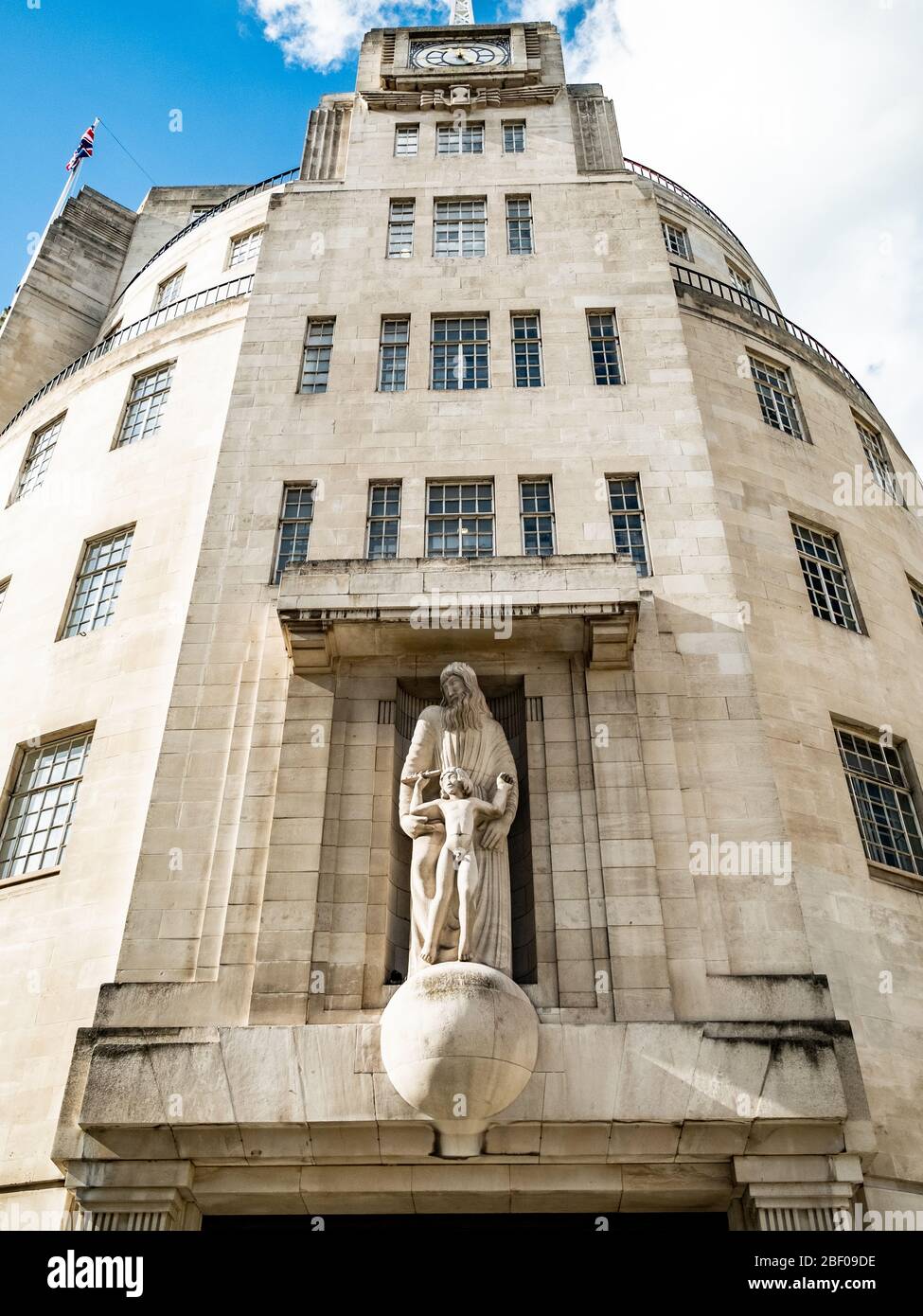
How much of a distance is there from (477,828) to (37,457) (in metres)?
19.4

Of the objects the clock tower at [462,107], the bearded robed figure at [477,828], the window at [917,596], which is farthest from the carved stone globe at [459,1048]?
the clock tower at [462,107]

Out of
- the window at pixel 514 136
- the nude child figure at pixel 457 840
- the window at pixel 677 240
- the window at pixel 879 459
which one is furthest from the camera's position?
the window at pixel 677 240

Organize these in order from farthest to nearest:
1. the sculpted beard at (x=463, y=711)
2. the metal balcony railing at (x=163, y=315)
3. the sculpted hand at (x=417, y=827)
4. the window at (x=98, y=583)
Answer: the metal balcony railing at (x=163, y=315), the window at (x=98, y=583), the sculpted beard at (x=463, y=711), the sculpted hand at (x=417, y=827)

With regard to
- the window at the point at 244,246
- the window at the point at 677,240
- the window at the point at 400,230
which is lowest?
the window at the point at 400,230

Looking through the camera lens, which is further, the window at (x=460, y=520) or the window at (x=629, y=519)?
the window at (x=460, y=520)

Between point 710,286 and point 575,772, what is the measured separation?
61.8 feet

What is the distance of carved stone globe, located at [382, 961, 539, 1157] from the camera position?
13.1 m

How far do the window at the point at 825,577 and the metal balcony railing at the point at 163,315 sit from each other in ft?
51.3

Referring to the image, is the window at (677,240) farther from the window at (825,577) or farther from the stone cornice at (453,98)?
the window at (825,577)

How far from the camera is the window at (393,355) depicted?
2339 cm

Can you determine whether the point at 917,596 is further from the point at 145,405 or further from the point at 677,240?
the point at 145,405

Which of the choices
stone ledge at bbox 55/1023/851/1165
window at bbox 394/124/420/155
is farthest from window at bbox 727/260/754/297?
stone ledge at bbox 55/1023/851/1165
